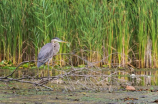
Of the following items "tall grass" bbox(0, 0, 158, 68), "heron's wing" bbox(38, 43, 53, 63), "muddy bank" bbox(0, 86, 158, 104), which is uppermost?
"tall grass" bbox(0, 0, 158, 68)

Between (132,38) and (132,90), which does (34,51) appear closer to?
(132,38)

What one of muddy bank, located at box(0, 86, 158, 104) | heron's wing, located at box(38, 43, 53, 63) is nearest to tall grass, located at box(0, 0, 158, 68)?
heron's wing, located at box(38, 43, 53, 63)

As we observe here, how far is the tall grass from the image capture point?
10.4 meters

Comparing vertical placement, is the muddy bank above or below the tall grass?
below

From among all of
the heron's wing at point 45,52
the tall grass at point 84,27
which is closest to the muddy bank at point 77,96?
the heron's wing at point 45,52

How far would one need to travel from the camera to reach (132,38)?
11.2 metres

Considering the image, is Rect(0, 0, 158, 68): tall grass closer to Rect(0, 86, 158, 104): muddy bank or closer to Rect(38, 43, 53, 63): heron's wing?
Rect(38, 43, 53, 63): heron's wing

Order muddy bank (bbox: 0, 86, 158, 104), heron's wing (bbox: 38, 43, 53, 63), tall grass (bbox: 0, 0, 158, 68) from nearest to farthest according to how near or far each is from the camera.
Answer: muddy bank (bbox: 0, 86, 158, 104), heron's wing (bbox: 38, 43, 53, 63), tall grass (bbox: 0, 0, 158, 68)

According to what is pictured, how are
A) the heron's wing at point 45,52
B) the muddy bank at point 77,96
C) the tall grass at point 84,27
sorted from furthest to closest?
1. the tall grass at point 84,27
2. the heron's wing at point 45,52
3. the muddy bank at point 77,96

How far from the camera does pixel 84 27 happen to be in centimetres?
1038

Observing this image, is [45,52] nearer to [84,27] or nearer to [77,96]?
[84,27]

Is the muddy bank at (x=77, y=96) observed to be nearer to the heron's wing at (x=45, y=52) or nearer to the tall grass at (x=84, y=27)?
the heron's wing at (x=45, y=52)

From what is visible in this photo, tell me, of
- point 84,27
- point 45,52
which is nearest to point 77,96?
point 45,52

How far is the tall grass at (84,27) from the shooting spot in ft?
34.1
